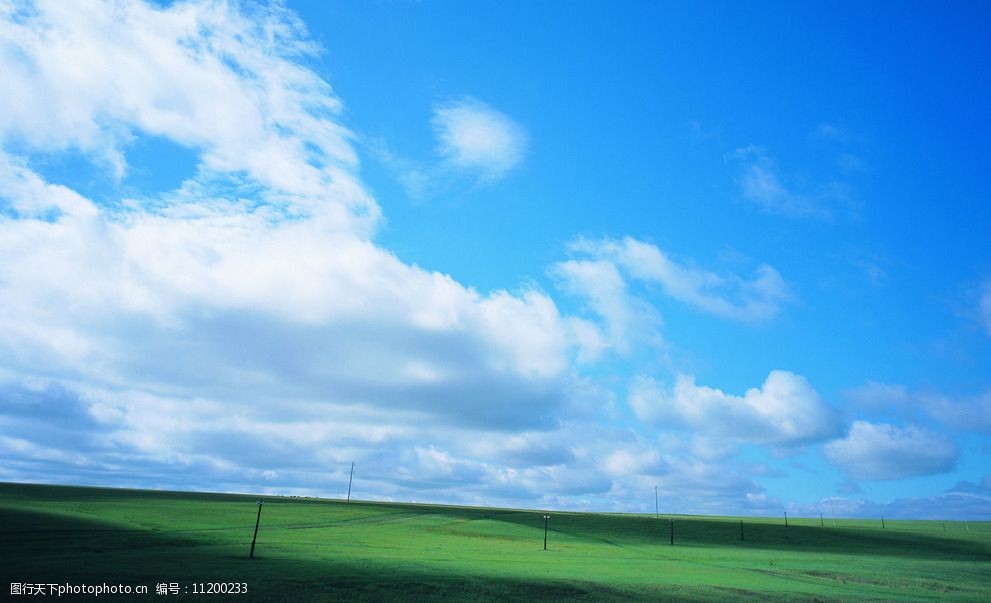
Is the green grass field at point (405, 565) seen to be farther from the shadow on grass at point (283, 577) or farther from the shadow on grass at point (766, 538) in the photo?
the shadow on grass at point (766, 538)

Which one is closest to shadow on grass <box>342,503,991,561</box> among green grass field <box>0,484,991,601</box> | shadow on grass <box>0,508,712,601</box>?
green grass field <box>0,484,991,601</box>

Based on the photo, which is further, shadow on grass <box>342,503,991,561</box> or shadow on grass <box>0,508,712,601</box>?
shadow on grass <box>342,503,991,561</box>

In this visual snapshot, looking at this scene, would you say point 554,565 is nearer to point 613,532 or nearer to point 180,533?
point 180,533

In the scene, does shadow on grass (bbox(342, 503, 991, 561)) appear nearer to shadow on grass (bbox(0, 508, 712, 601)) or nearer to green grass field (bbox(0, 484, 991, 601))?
green grass field (bbox(0, 484, 991, 601))

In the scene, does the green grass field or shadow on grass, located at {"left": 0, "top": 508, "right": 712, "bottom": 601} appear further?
the green grass field

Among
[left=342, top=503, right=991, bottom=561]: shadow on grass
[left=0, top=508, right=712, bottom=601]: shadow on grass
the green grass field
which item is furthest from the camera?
[left=342, top=503, right=991, bottom=561]: shadow on grass

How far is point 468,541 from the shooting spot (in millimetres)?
84375

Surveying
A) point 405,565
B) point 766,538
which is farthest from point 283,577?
point 766,538

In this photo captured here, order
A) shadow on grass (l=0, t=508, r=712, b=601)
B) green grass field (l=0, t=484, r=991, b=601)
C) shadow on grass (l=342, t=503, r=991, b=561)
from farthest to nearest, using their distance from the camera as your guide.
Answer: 1. shadow on grass (l=342, t=503, r=991, b=561)
2. green grass field (l=0, t=484, r=991, b=601)
3. shadow on grass (l=0, t=508, r=712, b=601)

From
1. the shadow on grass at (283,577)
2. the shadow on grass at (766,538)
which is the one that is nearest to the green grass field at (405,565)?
the shadow on grass at (283,577)

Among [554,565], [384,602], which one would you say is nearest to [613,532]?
[554,565]

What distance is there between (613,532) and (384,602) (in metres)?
92.6

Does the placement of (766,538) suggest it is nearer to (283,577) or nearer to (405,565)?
(405,565)

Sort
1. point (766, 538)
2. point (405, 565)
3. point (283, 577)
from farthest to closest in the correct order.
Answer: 1. point (766, 538)
2. point (405, 565)
3. point (283, 577)
